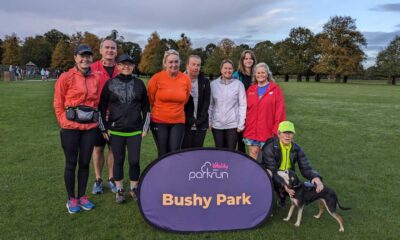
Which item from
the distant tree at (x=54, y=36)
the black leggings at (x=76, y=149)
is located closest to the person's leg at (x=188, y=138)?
the black leggings at (x=76, y=149)

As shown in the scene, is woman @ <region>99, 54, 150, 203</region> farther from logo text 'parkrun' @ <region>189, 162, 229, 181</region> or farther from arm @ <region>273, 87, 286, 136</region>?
arm @ <region>273, 87, 286, 136</region>

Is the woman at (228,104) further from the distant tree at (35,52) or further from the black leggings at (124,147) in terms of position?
the distant tree at (35,52)

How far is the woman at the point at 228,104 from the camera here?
509 cm

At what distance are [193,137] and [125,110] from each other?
44.1 inches

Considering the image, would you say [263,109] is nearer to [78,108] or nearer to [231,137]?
[231,137]

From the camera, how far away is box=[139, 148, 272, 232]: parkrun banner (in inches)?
163

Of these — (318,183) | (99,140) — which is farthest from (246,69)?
(99,140)

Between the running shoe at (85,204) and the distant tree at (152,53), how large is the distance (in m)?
67.2

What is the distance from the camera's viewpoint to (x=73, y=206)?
4.67 metres

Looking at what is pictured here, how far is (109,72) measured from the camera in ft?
16.6

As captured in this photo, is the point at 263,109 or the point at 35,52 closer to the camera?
the point at 263,109

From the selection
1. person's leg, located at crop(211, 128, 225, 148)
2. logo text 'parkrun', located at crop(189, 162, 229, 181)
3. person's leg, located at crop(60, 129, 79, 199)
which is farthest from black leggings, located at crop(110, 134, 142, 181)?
person's leg, located at crop(211, 128, 225, 148)

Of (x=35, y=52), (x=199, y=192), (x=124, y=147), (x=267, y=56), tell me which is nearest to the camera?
(x=199, y=192)

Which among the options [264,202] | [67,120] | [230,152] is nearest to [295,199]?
[264,202]
